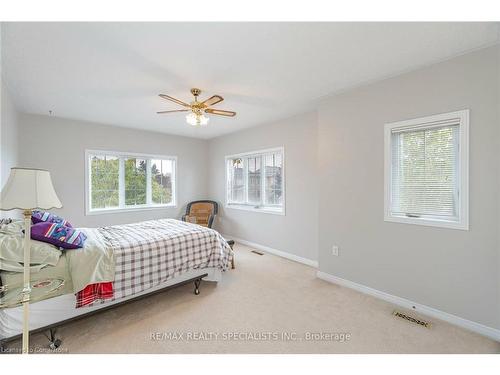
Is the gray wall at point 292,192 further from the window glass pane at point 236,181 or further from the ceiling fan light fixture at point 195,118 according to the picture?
the ceiling fan light fixture at point 195,118

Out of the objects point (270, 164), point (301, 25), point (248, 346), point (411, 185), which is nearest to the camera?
point (301, 25)

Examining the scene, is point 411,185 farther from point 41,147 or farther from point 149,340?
point 41,147

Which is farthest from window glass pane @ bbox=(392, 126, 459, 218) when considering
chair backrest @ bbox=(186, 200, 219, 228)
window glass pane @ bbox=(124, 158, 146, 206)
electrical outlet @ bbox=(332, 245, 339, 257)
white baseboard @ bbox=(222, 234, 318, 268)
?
window glass pane @ bbox=(124, 158, 146, 206)

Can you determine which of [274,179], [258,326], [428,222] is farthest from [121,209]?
[428,222]

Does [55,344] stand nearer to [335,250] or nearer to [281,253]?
[335,250]

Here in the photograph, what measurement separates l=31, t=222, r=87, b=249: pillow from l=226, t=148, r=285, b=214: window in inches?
117

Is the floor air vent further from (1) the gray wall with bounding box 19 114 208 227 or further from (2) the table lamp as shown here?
(1) the gray wall with bounding box 19 114 208 227

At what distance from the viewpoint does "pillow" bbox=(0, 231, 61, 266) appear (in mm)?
1543

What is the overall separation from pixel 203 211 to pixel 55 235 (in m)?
3.40

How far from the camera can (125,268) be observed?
6.75ft

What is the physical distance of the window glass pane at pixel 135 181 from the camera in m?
4.48

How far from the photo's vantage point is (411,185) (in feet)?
7.62

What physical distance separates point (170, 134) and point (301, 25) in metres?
4.03

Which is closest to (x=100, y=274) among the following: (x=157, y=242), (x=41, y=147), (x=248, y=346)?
(x=157, y=242)
